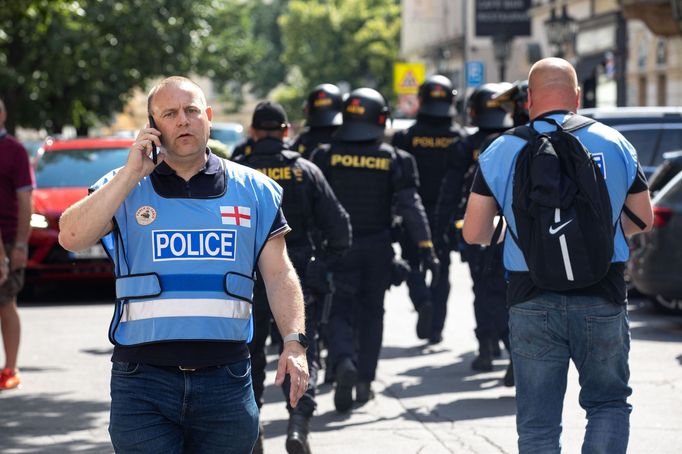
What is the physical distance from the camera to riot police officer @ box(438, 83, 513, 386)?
9.36 m

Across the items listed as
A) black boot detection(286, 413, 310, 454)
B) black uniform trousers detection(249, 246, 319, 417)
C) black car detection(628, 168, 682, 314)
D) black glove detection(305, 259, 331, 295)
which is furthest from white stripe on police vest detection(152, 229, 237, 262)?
black car detection(628, 168, 682, 314)

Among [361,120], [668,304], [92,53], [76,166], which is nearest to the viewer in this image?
[361,120]

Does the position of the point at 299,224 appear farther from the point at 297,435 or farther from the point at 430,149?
the point at 430,149

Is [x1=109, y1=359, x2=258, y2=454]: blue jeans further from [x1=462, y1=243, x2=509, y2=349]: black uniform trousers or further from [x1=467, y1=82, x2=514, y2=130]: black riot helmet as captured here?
[x1=467, y1=82, x2=514, y2=130]: black riot helmet

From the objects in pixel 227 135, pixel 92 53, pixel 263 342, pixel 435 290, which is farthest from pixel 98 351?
pixel 92 53

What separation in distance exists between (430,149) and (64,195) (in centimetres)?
485

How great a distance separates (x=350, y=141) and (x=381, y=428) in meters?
1.80

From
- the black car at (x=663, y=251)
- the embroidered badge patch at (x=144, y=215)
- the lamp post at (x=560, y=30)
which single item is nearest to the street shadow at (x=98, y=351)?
the black car at (x=663, y=251)

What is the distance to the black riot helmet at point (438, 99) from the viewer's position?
1102 centimetres

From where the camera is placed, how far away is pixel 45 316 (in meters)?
13.4

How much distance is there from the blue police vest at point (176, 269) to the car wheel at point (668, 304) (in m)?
9.19

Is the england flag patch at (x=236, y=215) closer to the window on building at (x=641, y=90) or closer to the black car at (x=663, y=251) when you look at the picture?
the black car at (x=663, y=251)

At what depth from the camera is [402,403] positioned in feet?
27.9

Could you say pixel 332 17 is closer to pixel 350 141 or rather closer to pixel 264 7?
pixel 264 7
